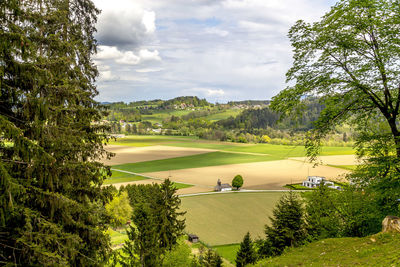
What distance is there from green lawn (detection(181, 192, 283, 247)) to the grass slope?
22179 mm

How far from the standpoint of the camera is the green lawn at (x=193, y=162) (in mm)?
71750

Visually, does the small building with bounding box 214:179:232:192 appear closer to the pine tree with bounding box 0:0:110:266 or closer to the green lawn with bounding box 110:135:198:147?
the pine tree with bounding box 0:0:110:266

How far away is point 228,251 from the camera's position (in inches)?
1102

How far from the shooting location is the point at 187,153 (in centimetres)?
9488

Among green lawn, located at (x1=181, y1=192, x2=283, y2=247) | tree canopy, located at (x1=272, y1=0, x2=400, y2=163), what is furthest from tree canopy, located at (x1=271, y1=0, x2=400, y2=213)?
green lawn, located at (x1=181, y1=192, x2=283, y2=247)

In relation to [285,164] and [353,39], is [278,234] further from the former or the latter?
[285,164]

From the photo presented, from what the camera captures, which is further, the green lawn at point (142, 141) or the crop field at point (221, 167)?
the green lawn at point (142, 141)

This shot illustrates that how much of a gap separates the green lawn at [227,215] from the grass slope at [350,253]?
72.8ft

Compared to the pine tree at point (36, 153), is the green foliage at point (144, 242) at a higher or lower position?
lower

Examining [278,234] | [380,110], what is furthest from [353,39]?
[278,234]

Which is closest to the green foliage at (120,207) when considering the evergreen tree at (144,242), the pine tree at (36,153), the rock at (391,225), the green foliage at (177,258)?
the evergreen tree at (144,242)

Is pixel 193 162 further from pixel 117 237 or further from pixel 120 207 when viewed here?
pixel 117 237

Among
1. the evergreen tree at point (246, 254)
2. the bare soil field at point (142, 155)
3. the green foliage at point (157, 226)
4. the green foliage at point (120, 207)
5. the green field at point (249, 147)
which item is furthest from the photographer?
the green field at point (249, 147)

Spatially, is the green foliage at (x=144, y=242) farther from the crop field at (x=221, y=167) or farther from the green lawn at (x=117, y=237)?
the crop field at (x=221, y=167)
